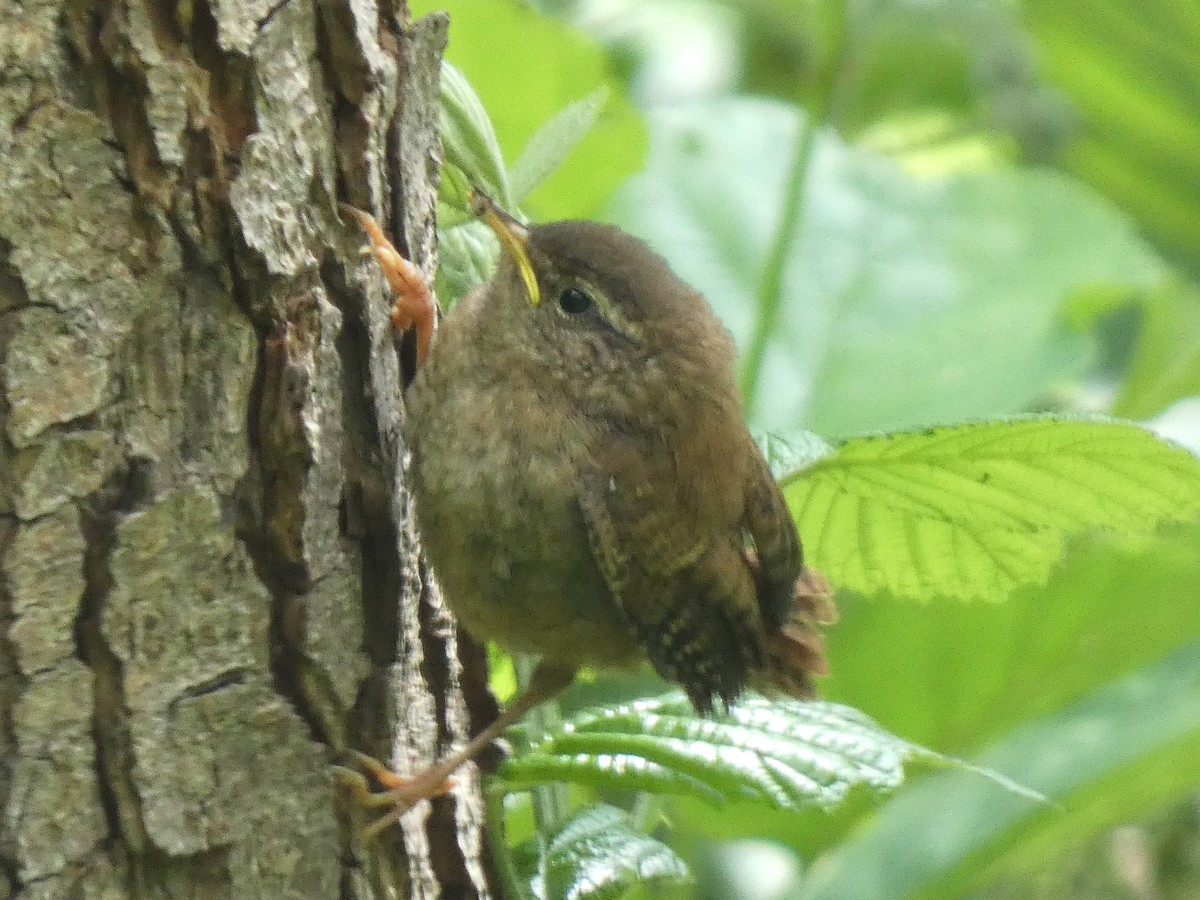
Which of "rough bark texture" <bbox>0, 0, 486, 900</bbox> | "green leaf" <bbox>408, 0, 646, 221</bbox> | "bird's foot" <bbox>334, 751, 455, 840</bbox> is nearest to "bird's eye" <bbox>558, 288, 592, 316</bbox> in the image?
"rough bark texture" <bbox>0, 0, 486, 900</bbox>

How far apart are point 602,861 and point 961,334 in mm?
2176

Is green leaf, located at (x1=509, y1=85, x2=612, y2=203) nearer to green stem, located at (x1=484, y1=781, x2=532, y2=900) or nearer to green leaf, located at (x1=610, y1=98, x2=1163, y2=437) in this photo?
green stem, located at (x1=484, y1=781, x2=532, y2=900)

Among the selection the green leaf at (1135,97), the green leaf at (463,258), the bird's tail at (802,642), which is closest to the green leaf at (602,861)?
the bird's tail at (802,642)

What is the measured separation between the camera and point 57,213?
4.80ft

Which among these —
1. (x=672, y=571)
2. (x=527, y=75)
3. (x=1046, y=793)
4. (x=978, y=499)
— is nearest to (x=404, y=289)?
(x=672, y=571)

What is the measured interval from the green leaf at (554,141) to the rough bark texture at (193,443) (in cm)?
21

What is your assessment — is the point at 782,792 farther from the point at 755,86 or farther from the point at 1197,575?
the point at 755,86

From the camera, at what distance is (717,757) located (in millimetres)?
1789

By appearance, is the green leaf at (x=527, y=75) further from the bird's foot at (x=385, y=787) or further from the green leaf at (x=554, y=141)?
the bird's foot at (x=385, y=787)

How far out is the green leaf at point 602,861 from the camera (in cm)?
174

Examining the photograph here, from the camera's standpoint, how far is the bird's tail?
2256 millimetres

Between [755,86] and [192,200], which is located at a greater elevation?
[755,86]

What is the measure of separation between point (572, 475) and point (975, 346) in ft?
5.86

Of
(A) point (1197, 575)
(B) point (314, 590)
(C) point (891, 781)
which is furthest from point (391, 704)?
(A) point (1197, 575)
